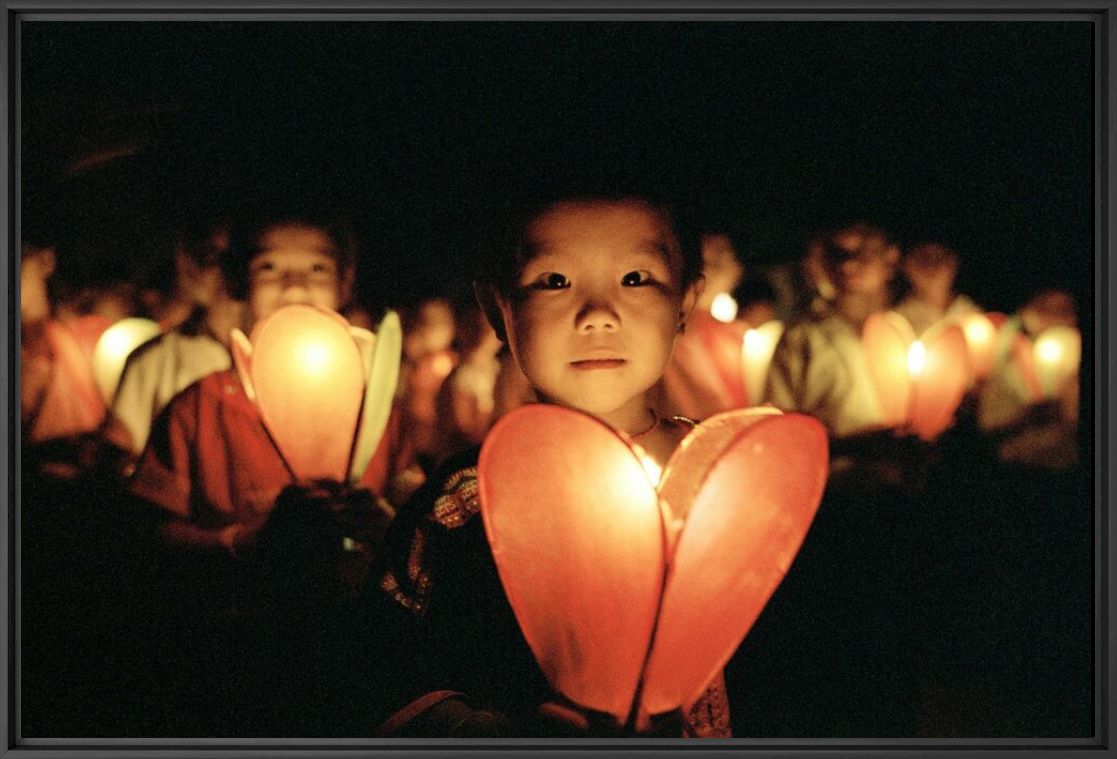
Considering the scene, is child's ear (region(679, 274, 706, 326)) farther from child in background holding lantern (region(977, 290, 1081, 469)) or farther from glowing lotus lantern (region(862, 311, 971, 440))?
child in background holding lantern (region(977, 290, 1081, 469))

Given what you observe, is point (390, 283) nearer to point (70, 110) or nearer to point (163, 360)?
point (163, 360)

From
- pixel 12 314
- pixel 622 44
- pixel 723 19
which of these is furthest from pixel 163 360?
pixel 723 19

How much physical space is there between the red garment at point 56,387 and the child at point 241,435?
14 centimetres

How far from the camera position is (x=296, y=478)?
2088 millimetres

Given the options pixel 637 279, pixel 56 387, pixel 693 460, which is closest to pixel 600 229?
pixel 637 279

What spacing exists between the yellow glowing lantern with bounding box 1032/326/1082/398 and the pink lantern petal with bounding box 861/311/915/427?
269mm

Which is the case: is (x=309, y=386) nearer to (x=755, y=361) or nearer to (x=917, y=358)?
(x=755, y=361)

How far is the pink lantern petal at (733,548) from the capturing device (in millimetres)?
2049

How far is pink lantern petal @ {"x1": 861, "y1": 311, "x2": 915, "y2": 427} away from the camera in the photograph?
81.7 inches

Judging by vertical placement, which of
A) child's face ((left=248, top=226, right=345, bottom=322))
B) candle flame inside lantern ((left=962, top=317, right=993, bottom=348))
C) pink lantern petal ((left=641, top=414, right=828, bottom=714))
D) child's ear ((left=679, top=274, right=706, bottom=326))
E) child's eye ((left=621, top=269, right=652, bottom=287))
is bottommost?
pink lantern petal ((left=641, top=414, right=828, bottom=714))

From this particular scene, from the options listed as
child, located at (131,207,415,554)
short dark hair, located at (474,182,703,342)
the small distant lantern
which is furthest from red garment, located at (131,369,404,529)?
Answer: the small distant lantern

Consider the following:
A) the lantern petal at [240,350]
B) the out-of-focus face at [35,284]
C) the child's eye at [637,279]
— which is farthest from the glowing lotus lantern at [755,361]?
the out-of-focus face at [35,284]

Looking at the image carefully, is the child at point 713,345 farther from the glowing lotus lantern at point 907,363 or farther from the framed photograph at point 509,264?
the glowing lotus lantern at point 907,363
